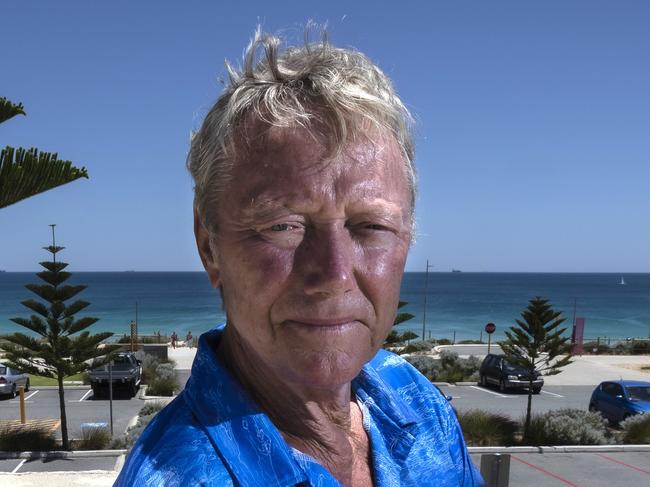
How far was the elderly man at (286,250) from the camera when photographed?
1.04 meters

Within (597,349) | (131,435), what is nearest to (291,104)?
(131,435)

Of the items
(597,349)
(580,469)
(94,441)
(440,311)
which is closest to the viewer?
(580,469)

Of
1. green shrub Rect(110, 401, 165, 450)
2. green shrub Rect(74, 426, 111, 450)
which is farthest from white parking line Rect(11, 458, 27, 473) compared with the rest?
green shrub Rect(110, 401, 165, 450)

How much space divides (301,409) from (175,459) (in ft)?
1.00

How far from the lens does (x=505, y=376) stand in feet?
70.2

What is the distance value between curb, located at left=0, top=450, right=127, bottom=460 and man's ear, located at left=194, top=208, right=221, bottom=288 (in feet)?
41.4

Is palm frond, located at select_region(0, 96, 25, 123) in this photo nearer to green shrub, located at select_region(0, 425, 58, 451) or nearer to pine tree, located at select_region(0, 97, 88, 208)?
pine tree, located at select_region(0, 97, 88, 208)

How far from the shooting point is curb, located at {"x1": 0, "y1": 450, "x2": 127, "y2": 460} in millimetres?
12711

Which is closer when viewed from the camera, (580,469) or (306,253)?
(306,253)

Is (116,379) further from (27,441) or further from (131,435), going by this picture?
(131,435)

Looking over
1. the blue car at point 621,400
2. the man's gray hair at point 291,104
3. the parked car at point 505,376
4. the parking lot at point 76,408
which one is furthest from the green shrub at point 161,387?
the man's gray hair at point 291,104

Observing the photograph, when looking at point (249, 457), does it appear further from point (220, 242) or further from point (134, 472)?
point (220, 242)

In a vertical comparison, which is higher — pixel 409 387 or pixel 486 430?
pixel 409 387

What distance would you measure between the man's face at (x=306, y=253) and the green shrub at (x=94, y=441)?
13.6 m
